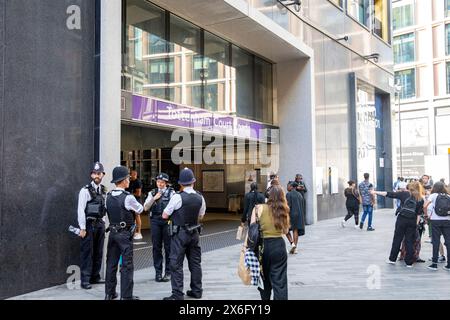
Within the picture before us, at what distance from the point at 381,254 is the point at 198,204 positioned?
211 inches

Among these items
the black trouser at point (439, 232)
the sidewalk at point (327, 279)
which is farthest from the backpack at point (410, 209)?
the sidewalk at point (327, 279)

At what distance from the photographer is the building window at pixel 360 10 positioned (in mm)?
18875

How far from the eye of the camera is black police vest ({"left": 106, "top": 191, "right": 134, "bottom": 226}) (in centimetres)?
555

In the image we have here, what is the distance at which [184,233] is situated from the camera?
19.1ft

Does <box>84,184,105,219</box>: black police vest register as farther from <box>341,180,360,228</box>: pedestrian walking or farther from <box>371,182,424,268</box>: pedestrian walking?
<box>341,180,360,228</box>: pedestrian walking

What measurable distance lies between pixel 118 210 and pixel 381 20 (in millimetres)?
21191

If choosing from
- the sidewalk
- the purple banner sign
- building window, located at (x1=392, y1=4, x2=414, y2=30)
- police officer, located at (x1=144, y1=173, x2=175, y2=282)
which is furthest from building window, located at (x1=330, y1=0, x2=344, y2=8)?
building window, located at (x1=392, y1=4, x2=414, y2=30)

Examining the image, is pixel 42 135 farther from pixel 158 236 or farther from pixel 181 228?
pixel 181 228

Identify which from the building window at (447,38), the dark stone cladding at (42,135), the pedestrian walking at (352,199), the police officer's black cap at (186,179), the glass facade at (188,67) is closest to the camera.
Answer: the police officer's black cap at (186,179)

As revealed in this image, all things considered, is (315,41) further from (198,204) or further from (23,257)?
(23,257)

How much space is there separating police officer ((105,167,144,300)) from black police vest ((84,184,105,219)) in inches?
39.9

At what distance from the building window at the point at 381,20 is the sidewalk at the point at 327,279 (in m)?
14.7

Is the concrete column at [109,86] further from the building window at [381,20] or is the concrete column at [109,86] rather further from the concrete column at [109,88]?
the building window at [381,20]
